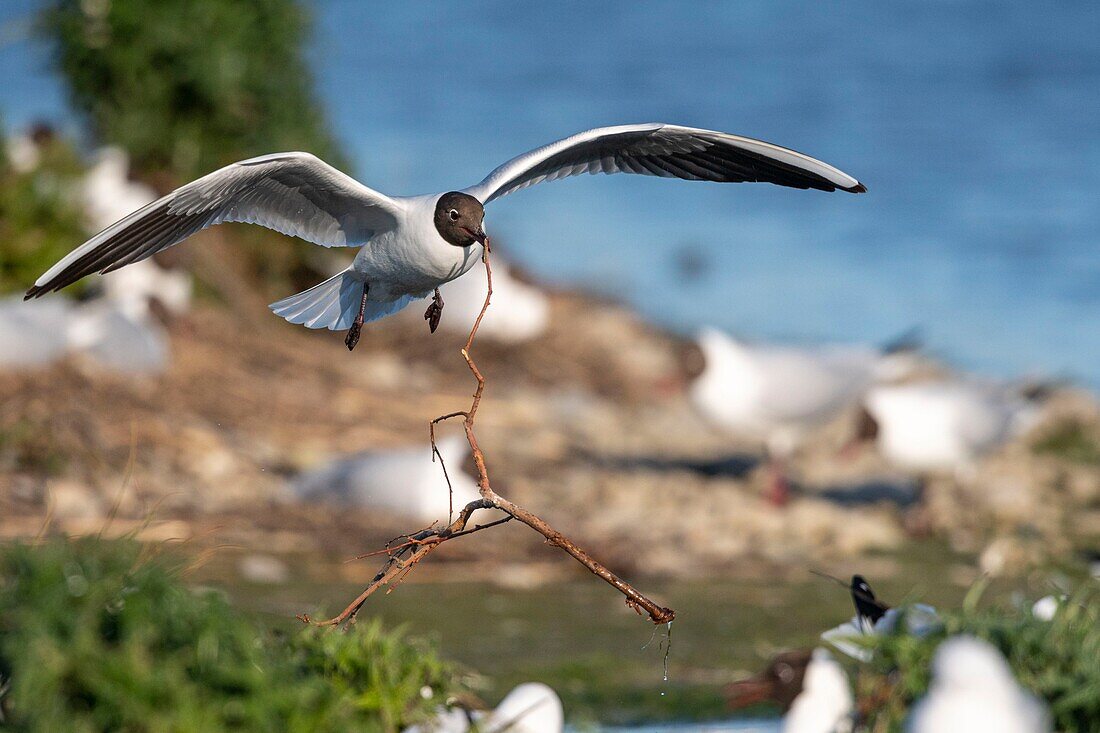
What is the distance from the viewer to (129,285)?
7.62 meters

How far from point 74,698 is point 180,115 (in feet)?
23.4

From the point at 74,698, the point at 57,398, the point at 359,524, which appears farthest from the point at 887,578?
the point at 74,698

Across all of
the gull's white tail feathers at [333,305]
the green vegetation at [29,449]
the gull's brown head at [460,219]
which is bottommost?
the green vegetation at [29,449]

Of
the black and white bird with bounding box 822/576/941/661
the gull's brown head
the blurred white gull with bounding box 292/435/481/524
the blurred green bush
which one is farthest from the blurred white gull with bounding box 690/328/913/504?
the black and white bird with bounding box 822/576/941/661

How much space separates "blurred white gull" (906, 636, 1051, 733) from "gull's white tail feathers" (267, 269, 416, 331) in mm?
1713

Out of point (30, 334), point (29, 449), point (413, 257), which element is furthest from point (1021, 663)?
point (30, 334)

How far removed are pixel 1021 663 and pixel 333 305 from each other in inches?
75.5

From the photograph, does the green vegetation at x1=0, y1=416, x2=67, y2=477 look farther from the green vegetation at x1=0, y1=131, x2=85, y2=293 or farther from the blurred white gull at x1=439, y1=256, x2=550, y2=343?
the blurred white gull at x1=439, y1=256, x2=550, y2=343

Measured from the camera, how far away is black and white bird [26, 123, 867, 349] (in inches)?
112

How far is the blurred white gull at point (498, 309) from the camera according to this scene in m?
8.47

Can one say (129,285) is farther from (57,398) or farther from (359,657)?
(359,657)

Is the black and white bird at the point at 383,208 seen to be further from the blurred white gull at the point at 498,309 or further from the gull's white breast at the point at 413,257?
the blurred white gull at the point at 498,309

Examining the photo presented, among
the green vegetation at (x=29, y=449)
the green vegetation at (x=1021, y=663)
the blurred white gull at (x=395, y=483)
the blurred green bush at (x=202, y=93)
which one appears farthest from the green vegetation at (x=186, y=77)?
the green vegetation at (x=1021, y=663)

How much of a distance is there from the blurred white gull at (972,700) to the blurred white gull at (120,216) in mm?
6036
